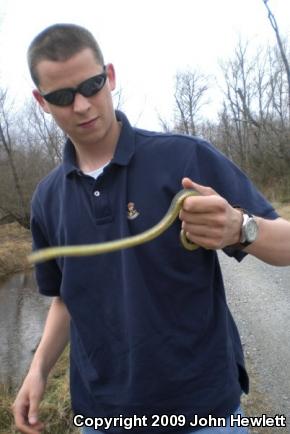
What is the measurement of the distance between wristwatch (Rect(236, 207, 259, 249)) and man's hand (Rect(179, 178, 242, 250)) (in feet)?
0.18

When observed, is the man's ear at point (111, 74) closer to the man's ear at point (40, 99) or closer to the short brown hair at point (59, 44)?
the short brown hair at point (59, 44)

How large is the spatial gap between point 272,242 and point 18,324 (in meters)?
10.4

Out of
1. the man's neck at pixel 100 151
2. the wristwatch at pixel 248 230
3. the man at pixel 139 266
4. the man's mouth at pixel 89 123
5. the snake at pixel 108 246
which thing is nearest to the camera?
the snake at pixel 108 246

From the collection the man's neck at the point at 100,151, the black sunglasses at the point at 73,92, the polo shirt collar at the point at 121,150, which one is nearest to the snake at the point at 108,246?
the polo shirt collar at the point at 121,150

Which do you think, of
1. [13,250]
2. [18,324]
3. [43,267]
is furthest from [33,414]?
[13,250]

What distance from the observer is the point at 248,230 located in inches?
63.6

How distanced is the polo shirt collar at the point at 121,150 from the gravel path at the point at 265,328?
10.1 feet

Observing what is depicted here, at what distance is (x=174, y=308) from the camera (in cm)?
191

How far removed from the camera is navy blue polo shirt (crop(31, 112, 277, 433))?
6.21 ft

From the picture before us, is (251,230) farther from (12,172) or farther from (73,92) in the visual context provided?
(12,172)

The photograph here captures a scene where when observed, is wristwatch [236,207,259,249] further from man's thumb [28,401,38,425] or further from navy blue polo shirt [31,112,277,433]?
man's thumb [28,401,38,425]

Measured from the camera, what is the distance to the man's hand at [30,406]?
7.29 feet

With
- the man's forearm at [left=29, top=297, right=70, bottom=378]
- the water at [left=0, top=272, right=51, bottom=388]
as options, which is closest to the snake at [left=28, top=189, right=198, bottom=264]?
the man's forearm at [left=29, top=297, right=70, bottom=378]

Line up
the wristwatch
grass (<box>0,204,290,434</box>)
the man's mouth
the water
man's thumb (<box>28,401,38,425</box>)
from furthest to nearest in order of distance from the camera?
the water → grass (<box>0,204,290,434</box>) → man's thumb (<box>28,401,38,425</box>) → the man's mouth → the wristwatch
